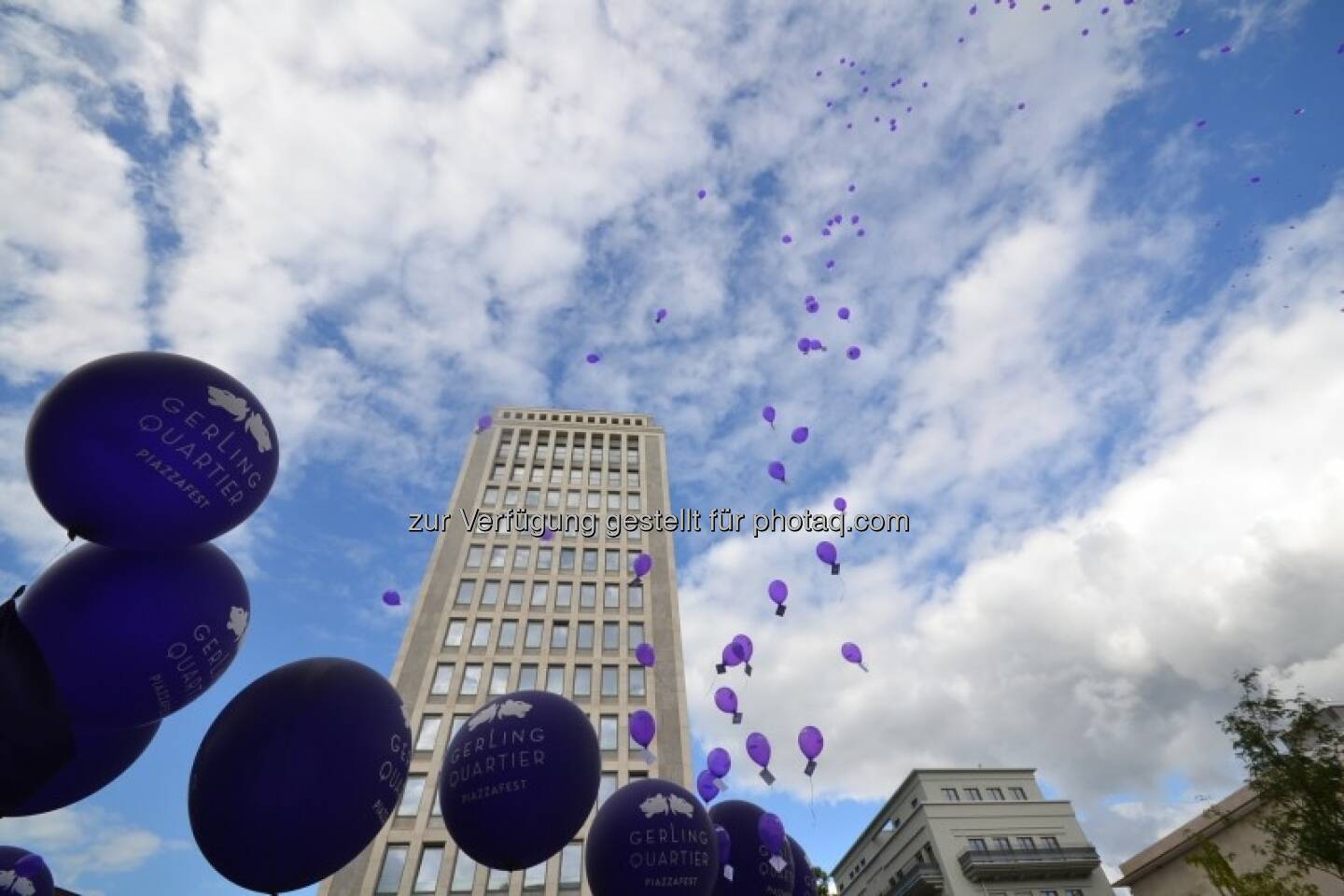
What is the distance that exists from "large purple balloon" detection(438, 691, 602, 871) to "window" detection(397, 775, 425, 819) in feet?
70.5

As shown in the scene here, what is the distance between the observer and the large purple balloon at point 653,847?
5.39 meters

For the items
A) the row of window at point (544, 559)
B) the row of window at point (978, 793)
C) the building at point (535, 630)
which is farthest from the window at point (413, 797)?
the row of window at point (978, 793)

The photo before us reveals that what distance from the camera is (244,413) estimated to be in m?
4.14

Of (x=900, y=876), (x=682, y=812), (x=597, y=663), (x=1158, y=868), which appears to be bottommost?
(x=682, y=812)

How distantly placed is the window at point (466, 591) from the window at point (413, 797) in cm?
777

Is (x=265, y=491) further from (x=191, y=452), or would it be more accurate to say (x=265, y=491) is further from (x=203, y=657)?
(x=203, y=657)

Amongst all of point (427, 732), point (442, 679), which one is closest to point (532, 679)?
point (442, 679)

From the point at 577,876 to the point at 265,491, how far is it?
2374 centimetres

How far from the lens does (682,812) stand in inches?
225

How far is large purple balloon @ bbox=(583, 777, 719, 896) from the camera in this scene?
539 cm

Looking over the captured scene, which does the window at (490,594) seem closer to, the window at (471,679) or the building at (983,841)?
the window at (471,679)

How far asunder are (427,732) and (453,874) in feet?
17.5

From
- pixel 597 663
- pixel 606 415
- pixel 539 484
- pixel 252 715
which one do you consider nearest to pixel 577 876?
pixel 597 663

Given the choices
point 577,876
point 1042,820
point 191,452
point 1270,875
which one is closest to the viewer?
point 191,452
